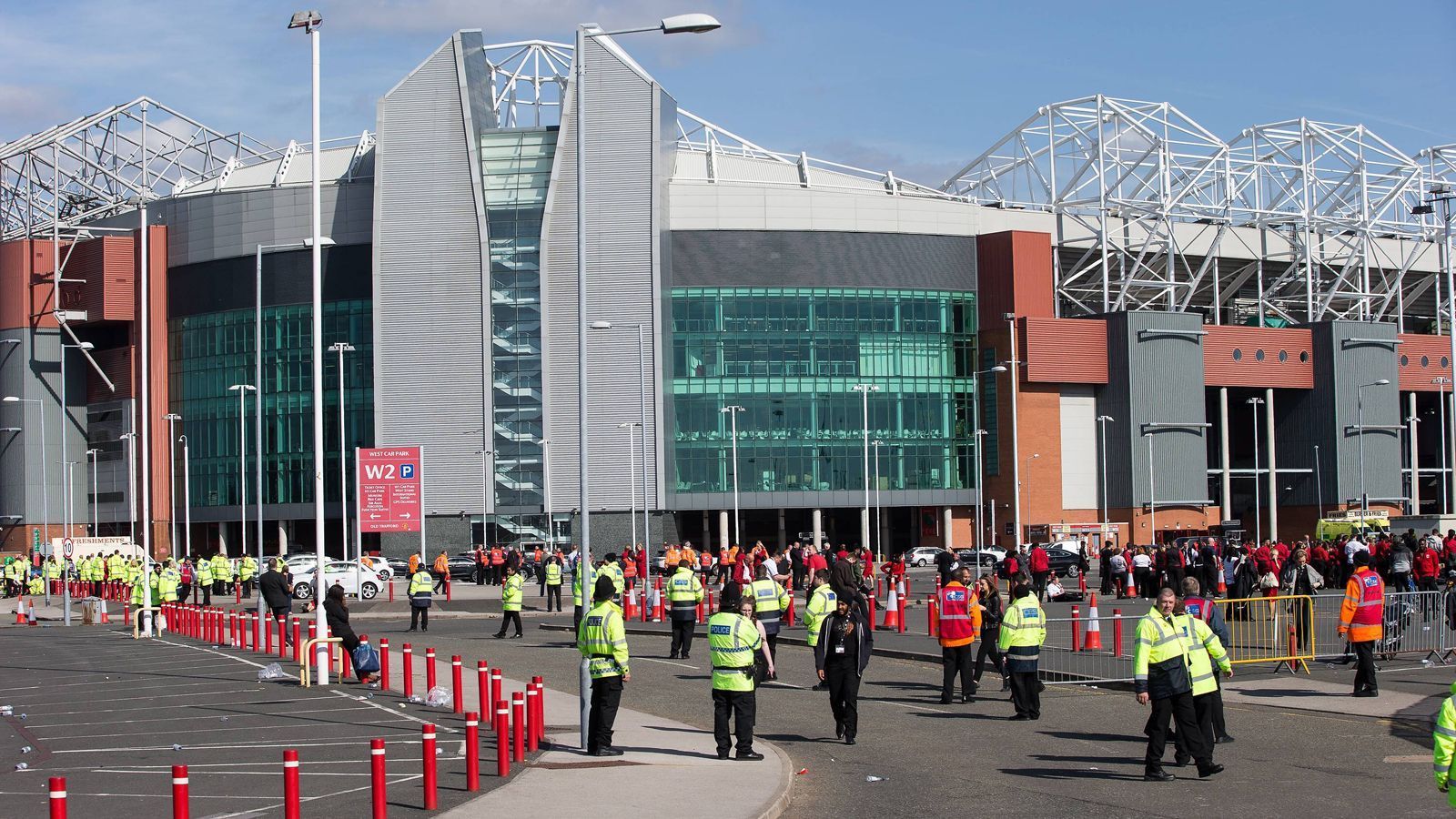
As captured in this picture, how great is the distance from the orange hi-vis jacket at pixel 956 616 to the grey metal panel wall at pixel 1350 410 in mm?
80407

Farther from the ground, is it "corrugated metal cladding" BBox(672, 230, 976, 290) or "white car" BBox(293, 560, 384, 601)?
"corrugated metal cladding" BBox(672, 230, 976, 290)

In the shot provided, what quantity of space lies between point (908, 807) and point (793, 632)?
1958 cm

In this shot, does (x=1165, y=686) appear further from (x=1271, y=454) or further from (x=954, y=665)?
(x=1271, y=454)

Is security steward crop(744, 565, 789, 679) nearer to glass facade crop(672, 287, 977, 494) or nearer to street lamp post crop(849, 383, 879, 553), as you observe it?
street lamp post crop(849, 383, 879, 553)

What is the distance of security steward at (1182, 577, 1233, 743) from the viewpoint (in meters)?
15.1

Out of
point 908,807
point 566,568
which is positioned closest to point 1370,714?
point 908,807

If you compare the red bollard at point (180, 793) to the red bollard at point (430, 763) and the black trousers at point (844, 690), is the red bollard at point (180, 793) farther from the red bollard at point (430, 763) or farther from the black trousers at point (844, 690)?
the black trousers at point (844, 690)

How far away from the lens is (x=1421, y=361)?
99250 mm

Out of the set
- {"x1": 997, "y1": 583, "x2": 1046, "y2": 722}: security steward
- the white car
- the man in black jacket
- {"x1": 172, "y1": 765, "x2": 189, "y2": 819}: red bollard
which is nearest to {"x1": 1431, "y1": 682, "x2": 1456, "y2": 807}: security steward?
{"x1": 172, "y1": 765, "x2": 189, "y2": 819}: red bollard

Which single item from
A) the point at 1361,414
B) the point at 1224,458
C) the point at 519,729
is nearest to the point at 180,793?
the point at 519,729

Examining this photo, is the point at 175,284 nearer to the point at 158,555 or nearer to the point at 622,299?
the point at 158,555

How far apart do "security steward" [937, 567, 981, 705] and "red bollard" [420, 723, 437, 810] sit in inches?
347

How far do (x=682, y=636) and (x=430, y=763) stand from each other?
14.9 meters

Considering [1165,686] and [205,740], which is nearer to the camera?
[1165,686]
